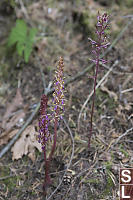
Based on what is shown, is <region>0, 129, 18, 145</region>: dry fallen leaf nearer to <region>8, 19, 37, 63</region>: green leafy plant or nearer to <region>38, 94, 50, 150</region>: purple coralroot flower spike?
<region>38, 94, 50, 150</region>: purple coralroot flower spike

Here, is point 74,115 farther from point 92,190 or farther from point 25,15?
point 25,15

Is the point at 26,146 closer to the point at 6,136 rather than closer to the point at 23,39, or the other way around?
the point at 6,136

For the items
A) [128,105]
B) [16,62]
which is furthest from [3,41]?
[128,105]

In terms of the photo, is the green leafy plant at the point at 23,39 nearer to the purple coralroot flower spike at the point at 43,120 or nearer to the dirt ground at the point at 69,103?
the dirt ground at the point at 69,103

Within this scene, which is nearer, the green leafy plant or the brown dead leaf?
the brown dead leaf

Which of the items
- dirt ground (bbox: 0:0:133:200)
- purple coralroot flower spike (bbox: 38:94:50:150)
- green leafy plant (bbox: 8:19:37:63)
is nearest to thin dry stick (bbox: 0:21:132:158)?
dirt ground (bbox: 0:0:133:200)

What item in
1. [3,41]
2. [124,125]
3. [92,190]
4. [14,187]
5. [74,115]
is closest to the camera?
[92,190]
